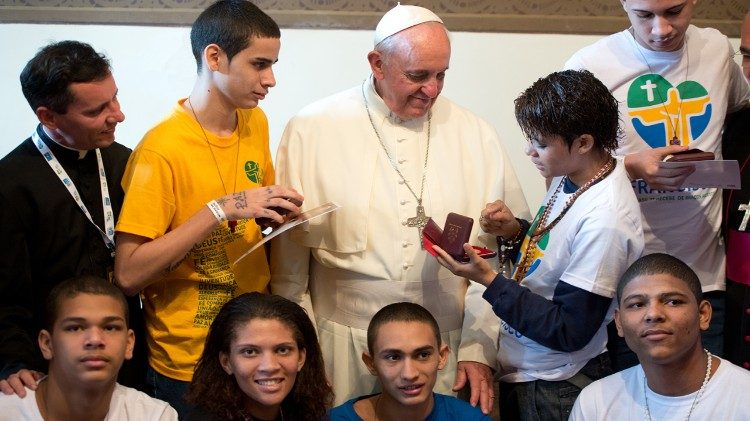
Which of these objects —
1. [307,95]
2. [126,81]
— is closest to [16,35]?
[126,81]

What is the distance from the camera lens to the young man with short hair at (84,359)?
9.25 ft

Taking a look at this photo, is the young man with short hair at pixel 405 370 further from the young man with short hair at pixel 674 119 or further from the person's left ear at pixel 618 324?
the young man with short hair at pixel 674 119

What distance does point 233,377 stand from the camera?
120 inches

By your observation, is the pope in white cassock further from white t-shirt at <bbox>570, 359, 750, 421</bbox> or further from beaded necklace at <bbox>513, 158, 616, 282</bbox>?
white t-shirt at <bbox>570, 359, 750, 421</bbox>

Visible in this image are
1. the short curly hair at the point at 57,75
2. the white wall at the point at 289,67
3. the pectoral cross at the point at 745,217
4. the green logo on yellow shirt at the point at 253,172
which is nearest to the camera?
the short curly hair at the point at 57,75

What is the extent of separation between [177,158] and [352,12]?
4.84 feet

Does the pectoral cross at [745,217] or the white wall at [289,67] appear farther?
the white wall at [289,67]

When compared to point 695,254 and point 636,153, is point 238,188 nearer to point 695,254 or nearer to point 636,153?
point 636,153

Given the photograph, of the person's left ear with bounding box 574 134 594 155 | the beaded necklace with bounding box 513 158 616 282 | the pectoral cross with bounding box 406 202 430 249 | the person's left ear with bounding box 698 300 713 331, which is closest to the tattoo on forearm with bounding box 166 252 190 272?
the pectoral cross with bounding box 406 202 430 249

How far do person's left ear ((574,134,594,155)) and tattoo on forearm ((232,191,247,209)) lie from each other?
94 cm

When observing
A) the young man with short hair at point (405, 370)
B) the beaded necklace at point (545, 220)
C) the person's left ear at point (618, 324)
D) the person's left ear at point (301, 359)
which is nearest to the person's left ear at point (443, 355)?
the young man with short hair at point (405, 370)

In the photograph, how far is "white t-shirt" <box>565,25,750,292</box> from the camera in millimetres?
3418

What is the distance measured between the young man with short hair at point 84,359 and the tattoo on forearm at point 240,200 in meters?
0.40

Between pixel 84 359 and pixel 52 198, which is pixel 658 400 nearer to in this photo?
pixel 84 359
